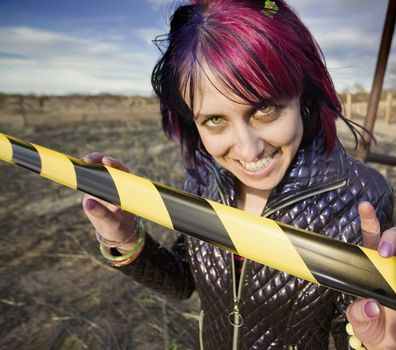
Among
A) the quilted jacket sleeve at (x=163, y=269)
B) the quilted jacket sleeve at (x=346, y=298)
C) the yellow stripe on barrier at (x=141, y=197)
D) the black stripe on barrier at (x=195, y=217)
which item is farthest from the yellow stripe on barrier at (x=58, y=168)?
the quilted jacket sleeve at (x=346, y=298)

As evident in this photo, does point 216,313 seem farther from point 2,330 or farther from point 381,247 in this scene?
point 2,330

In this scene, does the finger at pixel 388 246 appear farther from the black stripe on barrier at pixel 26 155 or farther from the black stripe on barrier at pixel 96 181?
the black stripe on barrier at pixel 26 155

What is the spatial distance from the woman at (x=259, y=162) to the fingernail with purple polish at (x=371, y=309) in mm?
310

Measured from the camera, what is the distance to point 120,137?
8.03 metres

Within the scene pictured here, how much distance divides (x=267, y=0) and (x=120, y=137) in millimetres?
7298

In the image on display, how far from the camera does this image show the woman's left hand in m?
0.64

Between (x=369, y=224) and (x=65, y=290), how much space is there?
113 inches

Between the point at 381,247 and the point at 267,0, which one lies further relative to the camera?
the point at 267,0

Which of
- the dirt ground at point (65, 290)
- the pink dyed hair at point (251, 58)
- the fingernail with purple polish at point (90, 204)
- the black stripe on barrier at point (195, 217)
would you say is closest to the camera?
the black stripe on barrier at point (195, 217)

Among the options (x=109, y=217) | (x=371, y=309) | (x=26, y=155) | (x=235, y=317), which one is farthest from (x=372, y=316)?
(x=26, y=155)

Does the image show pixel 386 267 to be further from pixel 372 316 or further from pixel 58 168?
pixel 58 168

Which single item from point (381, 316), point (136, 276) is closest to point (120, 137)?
point (136, 276)

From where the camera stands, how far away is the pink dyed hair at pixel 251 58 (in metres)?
0.96

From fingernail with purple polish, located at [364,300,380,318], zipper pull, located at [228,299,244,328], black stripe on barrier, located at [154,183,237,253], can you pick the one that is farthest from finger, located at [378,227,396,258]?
zipper pull, located at [228,299,244,328]
